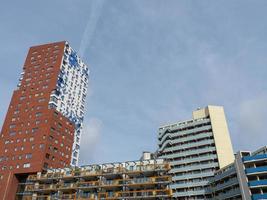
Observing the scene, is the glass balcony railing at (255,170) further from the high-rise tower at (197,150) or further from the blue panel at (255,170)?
the high-rise tower at (197,150)

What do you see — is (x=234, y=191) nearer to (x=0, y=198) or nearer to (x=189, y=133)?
(x=189, y=133)

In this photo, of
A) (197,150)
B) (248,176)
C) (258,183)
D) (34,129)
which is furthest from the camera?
(197,150)

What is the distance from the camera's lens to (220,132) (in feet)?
369

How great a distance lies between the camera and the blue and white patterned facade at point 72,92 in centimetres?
11075

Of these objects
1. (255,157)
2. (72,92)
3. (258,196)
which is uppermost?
(72,92)

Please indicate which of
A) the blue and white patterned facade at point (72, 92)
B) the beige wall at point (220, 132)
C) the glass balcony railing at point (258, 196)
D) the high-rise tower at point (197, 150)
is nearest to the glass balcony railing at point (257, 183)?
the glass balcony railing at point (258, 196)

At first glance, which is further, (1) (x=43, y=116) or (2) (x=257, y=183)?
(1) (x=43, y=116)

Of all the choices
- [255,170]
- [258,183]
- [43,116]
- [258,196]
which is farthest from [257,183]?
[43,116]

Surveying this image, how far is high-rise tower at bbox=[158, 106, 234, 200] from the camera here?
346 feet

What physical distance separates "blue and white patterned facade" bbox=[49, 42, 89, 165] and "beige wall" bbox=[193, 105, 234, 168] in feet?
163

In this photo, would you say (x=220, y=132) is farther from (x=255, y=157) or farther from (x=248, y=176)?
(x=248, y=176)

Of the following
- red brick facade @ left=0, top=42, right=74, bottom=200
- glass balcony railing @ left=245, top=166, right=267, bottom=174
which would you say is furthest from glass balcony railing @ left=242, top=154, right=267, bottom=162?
red brick facade @ left=0, top=42, right=74, bottom=200

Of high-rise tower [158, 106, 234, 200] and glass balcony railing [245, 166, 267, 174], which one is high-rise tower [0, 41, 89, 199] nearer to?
high-rise tower [158, 106, 234, 200]

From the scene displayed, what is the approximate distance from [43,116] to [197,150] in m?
59.8
